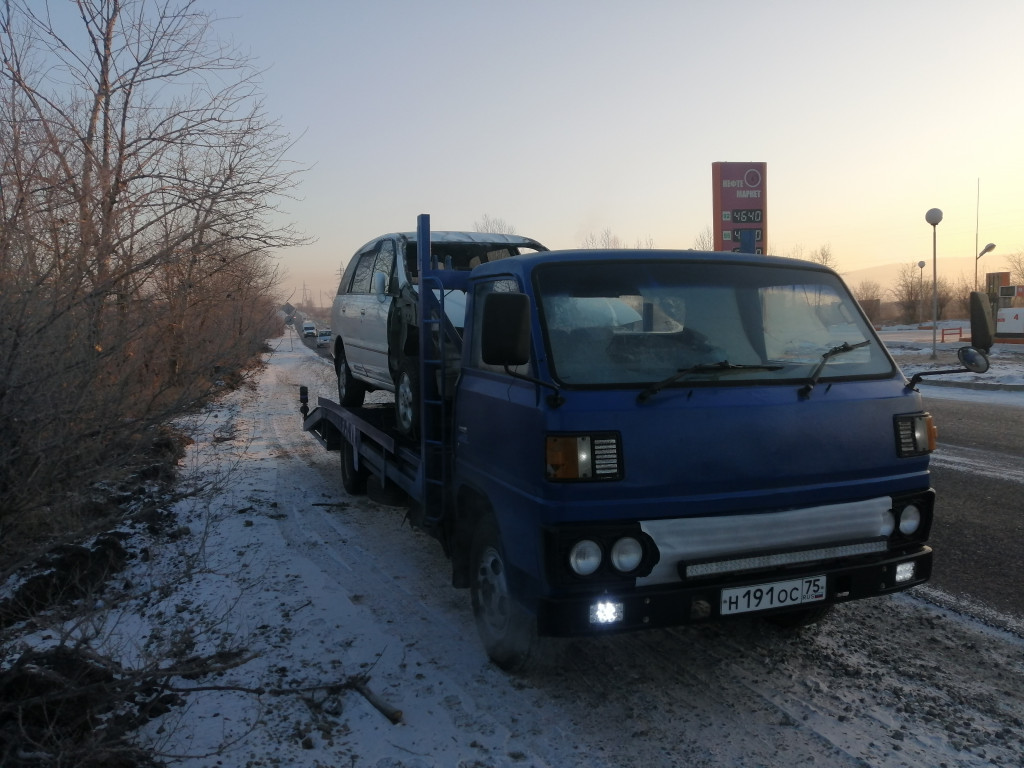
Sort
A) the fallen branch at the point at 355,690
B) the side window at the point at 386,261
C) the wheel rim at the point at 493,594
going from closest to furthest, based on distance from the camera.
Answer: the fallen branch at the point at 355,690 → the wheel rim at the point at 493,594 → the side window at the point at 386,261

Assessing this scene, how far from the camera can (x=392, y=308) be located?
579cm

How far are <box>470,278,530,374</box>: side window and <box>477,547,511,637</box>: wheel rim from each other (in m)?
0.93

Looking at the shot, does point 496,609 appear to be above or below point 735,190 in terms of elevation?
below

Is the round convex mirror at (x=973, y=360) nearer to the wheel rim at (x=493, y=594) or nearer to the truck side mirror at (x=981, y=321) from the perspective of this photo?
the truck side mirror at (x=981, y=321)

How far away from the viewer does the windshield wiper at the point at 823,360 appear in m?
3.38

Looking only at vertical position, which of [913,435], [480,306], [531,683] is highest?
[480,306]

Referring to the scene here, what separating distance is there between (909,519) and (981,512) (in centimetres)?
351

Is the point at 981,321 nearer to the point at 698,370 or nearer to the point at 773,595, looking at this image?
the point at 698,370

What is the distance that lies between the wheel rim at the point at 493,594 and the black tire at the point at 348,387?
472 cm

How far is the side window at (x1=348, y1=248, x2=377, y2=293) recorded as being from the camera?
7676 millimetres

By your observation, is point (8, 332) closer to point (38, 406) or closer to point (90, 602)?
point (38, 406)

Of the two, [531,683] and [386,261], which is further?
[386,261]

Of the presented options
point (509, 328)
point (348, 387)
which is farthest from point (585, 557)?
point (348, 387)

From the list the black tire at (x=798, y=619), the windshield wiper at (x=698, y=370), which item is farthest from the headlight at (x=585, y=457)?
the black tire at (x=798, y=619)
